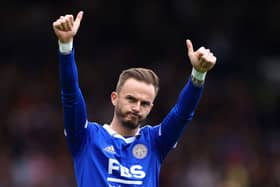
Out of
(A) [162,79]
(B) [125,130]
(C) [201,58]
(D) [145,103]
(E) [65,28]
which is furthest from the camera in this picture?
(A) [162,79]

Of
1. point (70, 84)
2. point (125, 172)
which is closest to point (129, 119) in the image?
point (125, 172)

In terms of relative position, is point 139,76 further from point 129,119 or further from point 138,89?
point 129,119

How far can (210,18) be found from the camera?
15930mm

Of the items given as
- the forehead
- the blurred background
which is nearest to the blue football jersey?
the forehead

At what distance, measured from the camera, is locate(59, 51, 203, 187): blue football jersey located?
6219 mm

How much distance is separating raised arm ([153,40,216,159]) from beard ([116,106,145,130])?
0.84ft

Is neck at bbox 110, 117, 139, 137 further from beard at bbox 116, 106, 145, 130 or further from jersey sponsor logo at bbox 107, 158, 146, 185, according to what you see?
jersey sponsor logo at bbox 107, 158, 146, 185

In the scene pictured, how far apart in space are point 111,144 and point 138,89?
415 millimetres

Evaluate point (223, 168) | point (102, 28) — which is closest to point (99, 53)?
point (102, 28)

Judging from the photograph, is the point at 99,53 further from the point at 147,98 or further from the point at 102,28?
the point at 147,98

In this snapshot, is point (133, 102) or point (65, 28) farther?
point (133, 102)

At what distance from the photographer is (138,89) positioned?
6.37 m

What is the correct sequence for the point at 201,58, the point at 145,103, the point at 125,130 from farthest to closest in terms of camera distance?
the point at 125,130 → the point at 145,103 → the point at 201,58

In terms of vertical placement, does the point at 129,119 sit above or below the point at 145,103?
below
